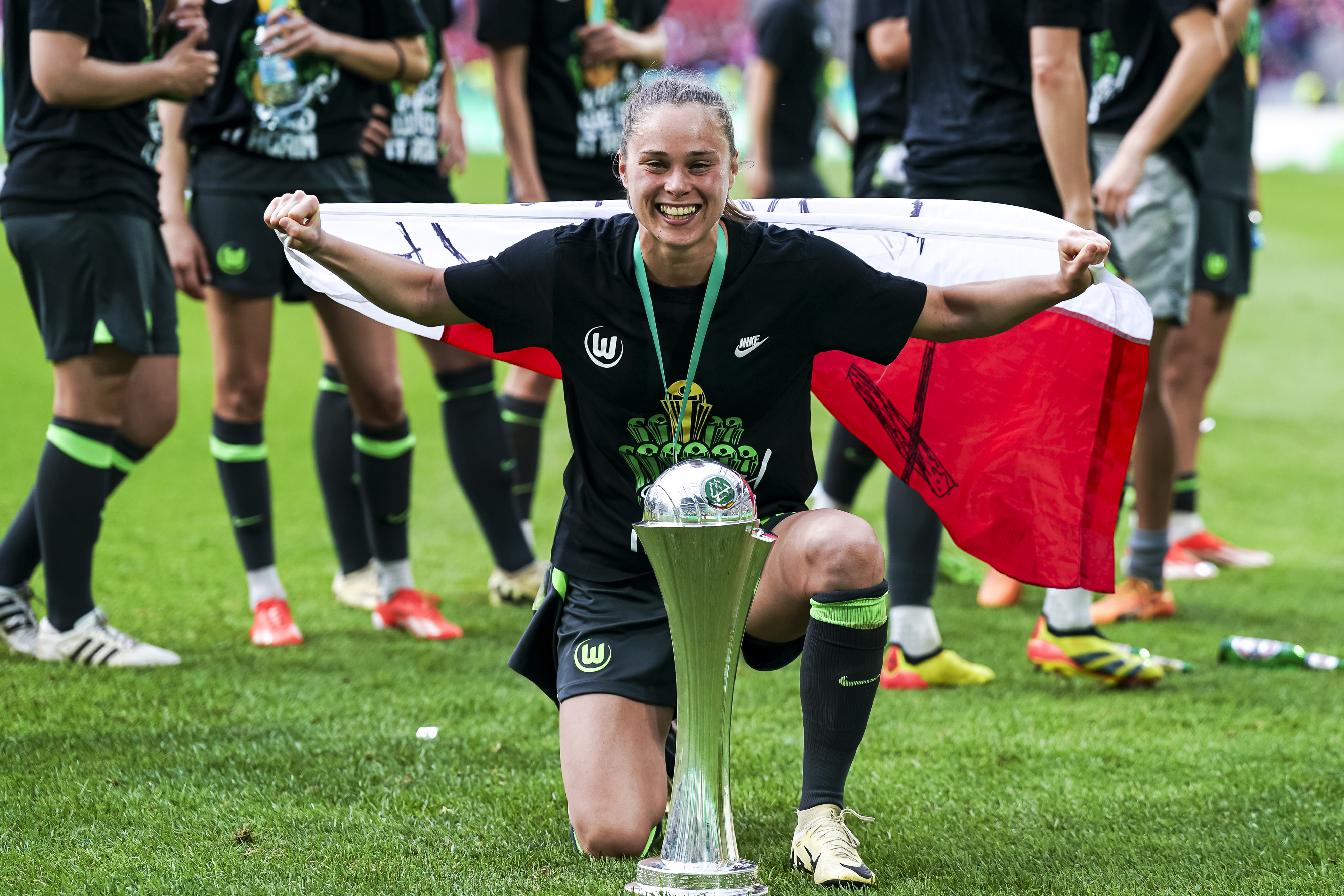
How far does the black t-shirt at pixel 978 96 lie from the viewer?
380cm

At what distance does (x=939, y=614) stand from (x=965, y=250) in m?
2.12

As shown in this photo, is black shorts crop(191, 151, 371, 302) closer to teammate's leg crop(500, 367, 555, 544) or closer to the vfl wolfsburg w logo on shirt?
teammate's leg crop(500, 367, 555, 544)

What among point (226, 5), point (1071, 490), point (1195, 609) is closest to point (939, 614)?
point (1195, 609)

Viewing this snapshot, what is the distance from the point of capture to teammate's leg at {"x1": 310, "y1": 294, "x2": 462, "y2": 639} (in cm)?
431

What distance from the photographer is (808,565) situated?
251cm

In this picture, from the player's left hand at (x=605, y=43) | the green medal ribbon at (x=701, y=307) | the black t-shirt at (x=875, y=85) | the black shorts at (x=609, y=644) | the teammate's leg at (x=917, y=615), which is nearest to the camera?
the green medal ribbon at (x=701, y=307)

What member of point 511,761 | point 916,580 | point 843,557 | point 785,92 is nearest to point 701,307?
point 843,557

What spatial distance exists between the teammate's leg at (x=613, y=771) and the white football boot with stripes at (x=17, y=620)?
79.5 inches

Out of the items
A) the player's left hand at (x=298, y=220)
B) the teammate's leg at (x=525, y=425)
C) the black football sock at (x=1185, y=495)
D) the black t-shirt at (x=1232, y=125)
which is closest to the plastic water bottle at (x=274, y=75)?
the teammate's leg at (x=525, y=425)

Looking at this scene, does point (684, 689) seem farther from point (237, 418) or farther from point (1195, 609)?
point (1195, 609)

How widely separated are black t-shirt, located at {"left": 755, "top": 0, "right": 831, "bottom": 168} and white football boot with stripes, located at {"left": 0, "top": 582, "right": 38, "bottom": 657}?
4.18 meters

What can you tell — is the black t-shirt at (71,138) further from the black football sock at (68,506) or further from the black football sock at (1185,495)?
the black football sock at (1185,495)

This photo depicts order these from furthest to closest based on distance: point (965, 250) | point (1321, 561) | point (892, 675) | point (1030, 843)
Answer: point (1321, 561)
point (892, 675)
point (965, 250)
point (1030, 843)

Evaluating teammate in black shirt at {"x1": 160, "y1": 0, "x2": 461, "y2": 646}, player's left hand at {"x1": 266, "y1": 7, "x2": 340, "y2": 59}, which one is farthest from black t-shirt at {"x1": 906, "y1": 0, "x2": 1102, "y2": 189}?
player's left hand at {"x1": 266, "y1": 7, "x2": 340, "y2": 59}
